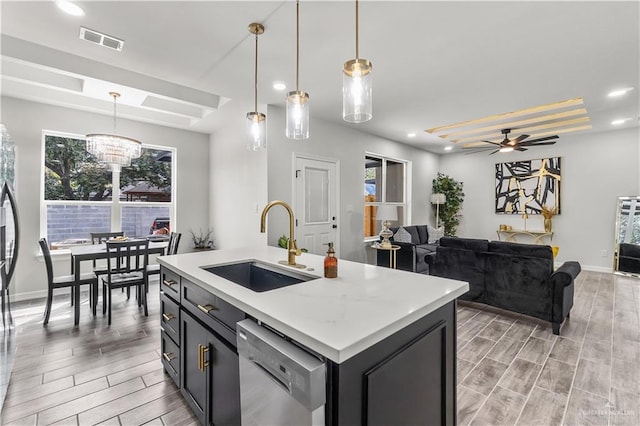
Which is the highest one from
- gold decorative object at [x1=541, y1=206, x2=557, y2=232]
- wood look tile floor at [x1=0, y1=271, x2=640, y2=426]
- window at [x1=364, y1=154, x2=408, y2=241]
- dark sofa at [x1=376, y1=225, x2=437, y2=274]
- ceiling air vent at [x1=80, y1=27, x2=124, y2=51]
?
ceiling air vent at [x1=80, y1=27, x2=124, y2=51]

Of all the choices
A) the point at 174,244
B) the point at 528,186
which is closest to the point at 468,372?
the point at 174,244

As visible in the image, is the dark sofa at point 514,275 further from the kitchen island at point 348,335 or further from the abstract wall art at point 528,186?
the abstract wall art at point 528,186

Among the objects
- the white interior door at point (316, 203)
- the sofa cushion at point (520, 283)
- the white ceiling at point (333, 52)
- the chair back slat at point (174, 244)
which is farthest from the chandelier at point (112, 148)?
the sofa cushion at point (520, 283)

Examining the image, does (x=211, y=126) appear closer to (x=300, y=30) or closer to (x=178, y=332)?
(x=300, y=30)

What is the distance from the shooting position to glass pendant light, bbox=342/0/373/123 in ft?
5.11

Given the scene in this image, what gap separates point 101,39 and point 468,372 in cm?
401

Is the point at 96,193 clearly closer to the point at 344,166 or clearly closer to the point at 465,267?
the point at 344,166

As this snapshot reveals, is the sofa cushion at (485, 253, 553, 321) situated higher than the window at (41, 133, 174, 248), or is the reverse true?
the window at (41, 133, 174, 248)

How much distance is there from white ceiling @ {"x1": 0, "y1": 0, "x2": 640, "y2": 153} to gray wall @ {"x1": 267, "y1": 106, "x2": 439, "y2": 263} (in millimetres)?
567

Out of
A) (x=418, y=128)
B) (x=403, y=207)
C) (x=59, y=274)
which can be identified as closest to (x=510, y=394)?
(x=418, y=128)

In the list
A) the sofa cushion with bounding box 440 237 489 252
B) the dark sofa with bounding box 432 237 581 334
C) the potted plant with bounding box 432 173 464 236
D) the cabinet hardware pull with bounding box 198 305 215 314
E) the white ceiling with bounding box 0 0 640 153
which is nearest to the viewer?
the cabinet hardware pull with bounding box 198 305 215 314

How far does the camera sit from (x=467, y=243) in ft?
11.6

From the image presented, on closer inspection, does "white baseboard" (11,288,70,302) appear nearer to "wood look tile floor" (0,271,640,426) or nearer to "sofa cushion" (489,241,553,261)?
"wood look tile floor" (0,271,640,426)

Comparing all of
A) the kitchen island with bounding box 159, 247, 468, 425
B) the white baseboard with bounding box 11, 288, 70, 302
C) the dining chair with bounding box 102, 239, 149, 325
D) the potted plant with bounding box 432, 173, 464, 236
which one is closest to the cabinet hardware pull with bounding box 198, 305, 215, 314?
the kitchen island with bounding box 159, 247, 468, 425
